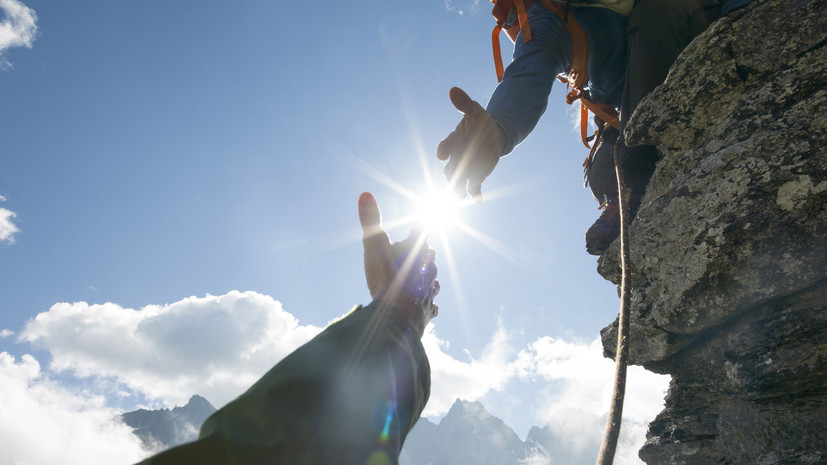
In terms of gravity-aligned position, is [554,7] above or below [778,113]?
above

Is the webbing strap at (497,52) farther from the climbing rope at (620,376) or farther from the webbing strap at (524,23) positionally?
the climbing rope at (620,376)

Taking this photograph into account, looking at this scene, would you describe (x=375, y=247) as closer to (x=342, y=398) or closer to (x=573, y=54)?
(x=342, y=398)

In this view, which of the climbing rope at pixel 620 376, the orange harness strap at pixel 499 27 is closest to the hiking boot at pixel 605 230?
the climbing rope at pixel 620 376

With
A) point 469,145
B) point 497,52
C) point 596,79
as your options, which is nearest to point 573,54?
point 596,79

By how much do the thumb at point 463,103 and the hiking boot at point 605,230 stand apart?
76.6 inches

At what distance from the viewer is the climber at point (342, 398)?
176 centimetres

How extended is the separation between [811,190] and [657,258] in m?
0.92

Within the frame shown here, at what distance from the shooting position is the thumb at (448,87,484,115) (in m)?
3.25

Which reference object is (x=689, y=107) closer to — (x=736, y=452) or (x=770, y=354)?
(x=770, y=354)

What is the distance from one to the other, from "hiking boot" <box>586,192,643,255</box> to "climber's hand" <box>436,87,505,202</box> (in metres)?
1.52

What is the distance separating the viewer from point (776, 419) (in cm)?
220

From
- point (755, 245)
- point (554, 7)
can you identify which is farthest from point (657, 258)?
point (554, 7)

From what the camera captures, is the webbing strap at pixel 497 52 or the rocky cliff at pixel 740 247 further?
the webbing strap at pixel 497 52

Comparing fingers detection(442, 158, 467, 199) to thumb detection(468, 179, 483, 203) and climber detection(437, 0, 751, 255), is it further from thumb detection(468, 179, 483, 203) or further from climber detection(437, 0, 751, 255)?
thumb detection(468, 179, 483, 203)
